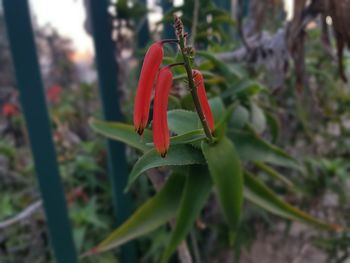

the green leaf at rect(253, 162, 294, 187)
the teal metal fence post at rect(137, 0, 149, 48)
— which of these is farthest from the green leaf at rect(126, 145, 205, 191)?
the teal metal fence post at rect(137, 0, 149, 48)

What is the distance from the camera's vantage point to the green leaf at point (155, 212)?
1.43ft

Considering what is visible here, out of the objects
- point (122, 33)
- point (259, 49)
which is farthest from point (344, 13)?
point (122, 33)

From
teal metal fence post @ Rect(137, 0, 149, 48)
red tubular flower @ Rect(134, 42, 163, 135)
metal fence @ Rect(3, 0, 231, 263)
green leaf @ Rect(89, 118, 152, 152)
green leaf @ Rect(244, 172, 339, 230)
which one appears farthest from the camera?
A: teal metal fence post @ Rect(137, 0, 149, 48)

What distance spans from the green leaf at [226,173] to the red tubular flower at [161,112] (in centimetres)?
11

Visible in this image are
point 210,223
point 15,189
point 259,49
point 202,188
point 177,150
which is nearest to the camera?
point 177,150

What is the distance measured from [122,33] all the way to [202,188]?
0.44 meters

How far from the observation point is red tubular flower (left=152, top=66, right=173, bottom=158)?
0.72ft

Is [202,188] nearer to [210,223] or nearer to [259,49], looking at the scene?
[259,49]

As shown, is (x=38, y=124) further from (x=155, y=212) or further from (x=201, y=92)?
(x=201, y=92)

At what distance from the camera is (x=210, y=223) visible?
2.86ft

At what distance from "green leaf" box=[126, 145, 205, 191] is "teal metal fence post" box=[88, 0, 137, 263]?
0.44m

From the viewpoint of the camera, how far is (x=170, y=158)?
277 mm

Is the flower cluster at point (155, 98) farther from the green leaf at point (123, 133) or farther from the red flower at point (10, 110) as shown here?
the red flower at point (10, 110)

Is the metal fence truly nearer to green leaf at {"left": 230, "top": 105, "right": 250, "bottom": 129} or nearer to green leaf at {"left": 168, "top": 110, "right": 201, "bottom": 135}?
green leaf at {"left": 230, "top": 105, "right": 250, "bottom": 129}
